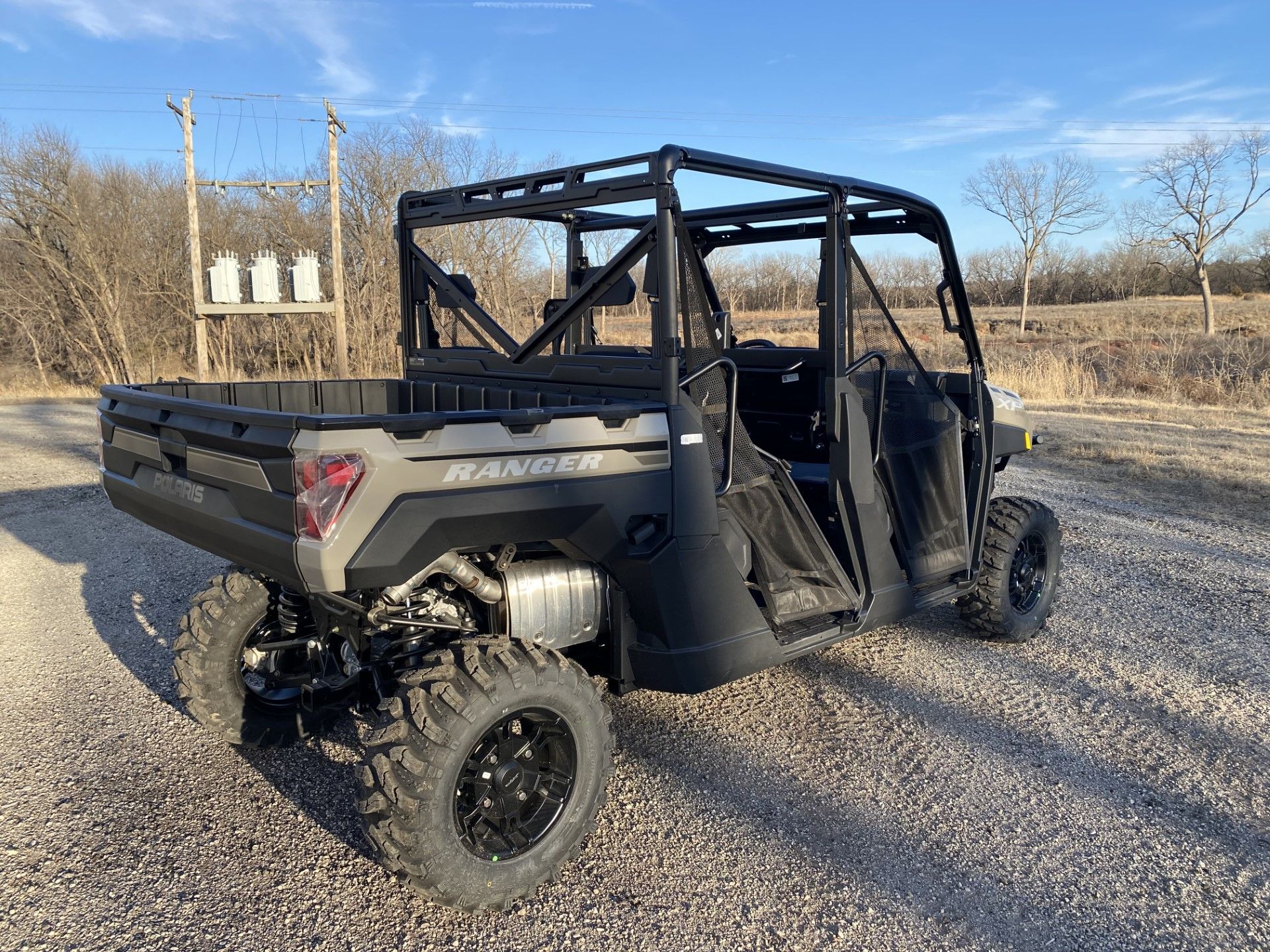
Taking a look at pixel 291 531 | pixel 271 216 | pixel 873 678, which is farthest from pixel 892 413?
pixel 271 216

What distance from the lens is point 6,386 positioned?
23.9 m

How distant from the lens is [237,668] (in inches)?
137

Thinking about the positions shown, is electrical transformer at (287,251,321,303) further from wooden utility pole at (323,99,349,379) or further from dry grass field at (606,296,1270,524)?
dry grass field at (606,296,1270,524)

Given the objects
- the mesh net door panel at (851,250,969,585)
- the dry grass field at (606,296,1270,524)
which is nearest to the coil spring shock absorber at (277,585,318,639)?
the dry grass field at (606,296,1270,524)

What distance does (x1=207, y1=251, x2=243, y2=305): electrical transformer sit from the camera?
41.4 ft

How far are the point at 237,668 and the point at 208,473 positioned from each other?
1057mm

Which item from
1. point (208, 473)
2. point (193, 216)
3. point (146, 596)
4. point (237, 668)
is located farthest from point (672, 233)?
point (193, 216)

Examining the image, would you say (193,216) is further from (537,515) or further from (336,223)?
(537,515)

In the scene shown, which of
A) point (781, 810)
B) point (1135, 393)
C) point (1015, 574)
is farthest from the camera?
point (1135, 393)

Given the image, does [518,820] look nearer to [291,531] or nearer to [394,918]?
[394,918]

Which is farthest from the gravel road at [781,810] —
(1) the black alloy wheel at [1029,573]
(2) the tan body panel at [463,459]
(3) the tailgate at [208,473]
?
(2) the tan body panel at [463,459]

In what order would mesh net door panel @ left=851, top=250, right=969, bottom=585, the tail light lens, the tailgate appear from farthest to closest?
mesh net door panel @ left=851, top=250, right=969, bottom=585 → the tailgate → the tail light lens

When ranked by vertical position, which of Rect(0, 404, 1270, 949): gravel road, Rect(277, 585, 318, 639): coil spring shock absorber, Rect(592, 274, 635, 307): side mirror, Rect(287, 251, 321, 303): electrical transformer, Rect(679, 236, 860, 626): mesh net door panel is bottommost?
Rect(0, 404, 1270, 949): gravel road

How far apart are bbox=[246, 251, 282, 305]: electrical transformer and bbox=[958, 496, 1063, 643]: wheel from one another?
11146mm
